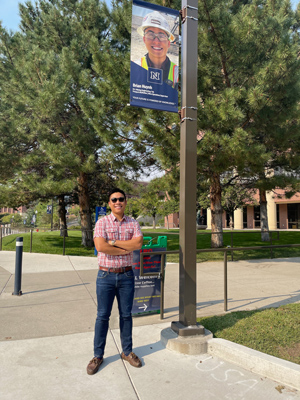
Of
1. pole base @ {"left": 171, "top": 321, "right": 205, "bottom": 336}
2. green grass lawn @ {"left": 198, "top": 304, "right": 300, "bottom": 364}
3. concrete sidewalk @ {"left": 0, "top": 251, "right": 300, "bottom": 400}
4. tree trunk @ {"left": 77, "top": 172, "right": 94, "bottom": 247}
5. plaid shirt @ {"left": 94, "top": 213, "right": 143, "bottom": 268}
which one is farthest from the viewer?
tree trunk @ {"left": 77, "top": 172, "right": 94, "bottom": 247}

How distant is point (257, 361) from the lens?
128 inches

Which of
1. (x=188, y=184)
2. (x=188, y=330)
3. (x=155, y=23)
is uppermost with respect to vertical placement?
(x=155, y=23)

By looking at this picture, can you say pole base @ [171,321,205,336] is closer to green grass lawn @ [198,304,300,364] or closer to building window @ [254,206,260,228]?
green grass lawn @ [198,304,300,364]

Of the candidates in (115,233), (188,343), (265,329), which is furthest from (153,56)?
(265,329)

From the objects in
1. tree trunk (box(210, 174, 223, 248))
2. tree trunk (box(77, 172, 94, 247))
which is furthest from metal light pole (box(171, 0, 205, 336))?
tree trunk (box(77, 172, 94, 247))

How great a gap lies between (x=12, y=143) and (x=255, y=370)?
45.8 feet

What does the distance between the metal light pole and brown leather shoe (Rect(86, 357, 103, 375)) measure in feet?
3.45

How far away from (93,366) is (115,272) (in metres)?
0.97

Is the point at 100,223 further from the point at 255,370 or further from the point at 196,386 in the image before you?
the point at 255,370

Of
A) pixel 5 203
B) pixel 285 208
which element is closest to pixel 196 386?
pixel 5 203

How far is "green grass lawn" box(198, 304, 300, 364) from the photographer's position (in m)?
3.58

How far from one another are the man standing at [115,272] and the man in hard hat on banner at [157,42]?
1.95 m

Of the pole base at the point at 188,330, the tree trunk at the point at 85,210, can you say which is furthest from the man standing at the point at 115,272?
the tree trunk at the point at 85,210

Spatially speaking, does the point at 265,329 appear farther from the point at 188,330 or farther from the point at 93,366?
the point at 93,366
